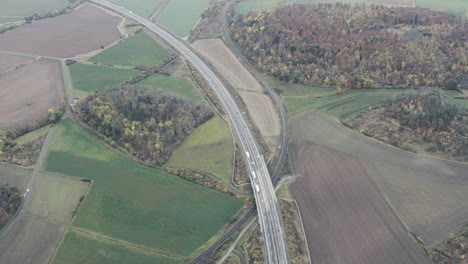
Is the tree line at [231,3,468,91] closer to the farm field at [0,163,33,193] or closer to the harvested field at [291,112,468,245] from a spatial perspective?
the harvested field at [291,112,468,245]

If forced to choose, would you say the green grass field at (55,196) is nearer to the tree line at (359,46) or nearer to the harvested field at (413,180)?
the harvested field at (413,180)

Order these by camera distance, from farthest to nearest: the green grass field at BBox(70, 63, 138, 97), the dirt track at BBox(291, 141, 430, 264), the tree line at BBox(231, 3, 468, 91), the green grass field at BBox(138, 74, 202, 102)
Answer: the green grass field at BBox(70, 63, 138, 97), the tree line at BBox(231, 3, 468, 91), the green grass field at BBox(138, 74, 202, 102), the dirt track at BBox(291, 141, 430, 264)

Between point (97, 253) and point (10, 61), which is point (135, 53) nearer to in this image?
point (10, 61)

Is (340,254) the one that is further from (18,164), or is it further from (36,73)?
(36,73)

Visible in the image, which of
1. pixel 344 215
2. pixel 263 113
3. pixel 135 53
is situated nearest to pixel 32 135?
pixel 135 53

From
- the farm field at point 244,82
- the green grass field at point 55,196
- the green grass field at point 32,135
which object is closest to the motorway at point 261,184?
the farm field at point 244,82

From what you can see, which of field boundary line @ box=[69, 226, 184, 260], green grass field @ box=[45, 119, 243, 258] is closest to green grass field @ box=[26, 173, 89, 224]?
green grass field @ box=[45, 119, 243, 258]

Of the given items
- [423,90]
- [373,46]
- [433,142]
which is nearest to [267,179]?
[433,142]
